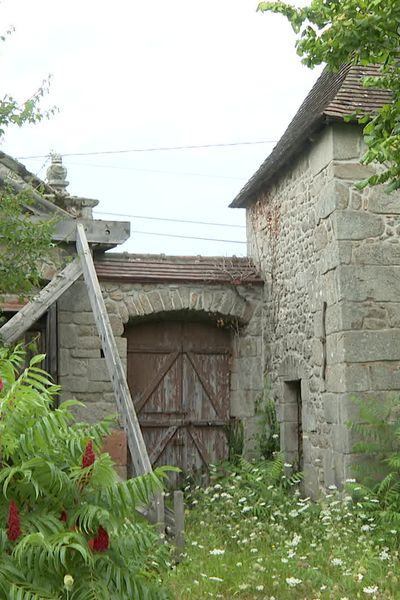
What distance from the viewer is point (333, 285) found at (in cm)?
930

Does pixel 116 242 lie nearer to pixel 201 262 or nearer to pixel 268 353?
pixel 201 262

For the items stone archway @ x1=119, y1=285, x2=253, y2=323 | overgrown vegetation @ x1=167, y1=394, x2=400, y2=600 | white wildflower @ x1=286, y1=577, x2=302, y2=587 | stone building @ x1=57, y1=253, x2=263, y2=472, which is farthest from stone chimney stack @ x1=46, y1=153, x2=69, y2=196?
white wildflower @ x1=286, y1=577, x2=302, y2=587

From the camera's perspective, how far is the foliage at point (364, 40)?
577 cm

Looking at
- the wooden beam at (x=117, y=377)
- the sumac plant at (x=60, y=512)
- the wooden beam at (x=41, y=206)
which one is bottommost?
the sumac plant at (x=60, y=512)

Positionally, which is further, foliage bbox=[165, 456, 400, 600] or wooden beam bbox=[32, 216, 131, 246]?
wooden beam bbox=[32, 216, 131, 246]

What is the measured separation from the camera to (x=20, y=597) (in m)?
3.85

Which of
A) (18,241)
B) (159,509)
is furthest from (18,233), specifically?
(159,509)

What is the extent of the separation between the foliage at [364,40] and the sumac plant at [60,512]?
2872 millimetres

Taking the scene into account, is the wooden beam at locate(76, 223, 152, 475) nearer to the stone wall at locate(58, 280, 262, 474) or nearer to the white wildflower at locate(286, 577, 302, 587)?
the stone wall at locate(58, 280, 262, 474)

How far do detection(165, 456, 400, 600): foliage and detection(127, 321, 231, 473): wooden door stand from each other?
1.88 meters

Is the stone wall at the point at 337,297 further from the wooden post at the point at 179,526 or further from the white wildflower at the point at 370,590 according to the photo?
the white wildflower at the point at 370,590

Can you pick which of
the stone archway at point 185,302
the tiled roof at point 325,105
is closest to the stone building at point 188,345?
the stone archway at point 185,302

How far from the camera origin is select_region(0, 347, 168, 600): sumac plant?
13.1ft

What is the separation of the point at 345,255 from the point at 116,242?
2689mm
